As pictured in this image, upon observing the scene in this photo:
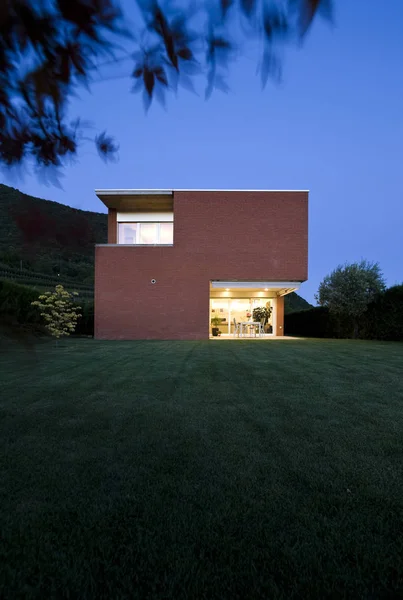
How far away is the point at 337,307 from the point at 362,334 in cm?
207

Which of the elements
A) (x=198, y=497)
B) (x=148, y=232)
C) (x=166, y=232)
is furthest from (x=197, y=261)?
(x=198, y=497)

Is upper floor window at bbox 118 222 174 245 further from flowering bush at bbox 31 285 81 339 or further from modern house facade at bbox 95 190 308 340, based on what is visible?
flowering bush at bbox 31 285 81 339

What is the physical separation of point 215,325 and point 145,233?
651 centimetres

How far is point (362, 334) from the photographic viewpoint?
16.5m

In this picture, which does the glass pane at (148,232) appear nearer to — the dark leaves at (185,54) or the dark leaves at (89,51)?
the dark leaves at (89,51)

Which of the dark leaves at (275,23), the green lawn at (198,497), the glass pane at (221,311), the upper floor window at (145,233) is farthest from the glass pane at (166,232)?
the dark leaves at (275,23)

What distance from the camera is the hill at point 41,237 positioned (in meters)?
1.29

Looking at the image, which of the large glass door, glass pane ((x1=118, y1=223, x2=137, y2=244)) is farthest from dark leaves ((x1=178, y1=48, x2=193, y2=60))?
the large glass door

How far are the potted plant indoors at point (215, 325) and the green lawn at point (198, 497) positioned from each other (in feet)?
47.1

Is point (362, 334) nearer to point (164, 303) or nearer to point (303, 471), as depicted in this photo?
point (164, 303)

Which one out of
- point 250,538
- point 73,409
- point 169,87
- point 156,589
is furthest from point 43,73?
point 73,409

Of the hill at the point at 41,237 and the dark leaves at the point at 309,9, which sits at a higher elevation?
the dark leaves at the point at 309,9

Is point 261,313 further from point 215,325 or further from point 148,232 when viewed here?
point 148,232

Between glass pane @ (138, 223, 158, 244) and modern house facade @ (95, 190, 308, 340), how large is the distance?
1.60 m
